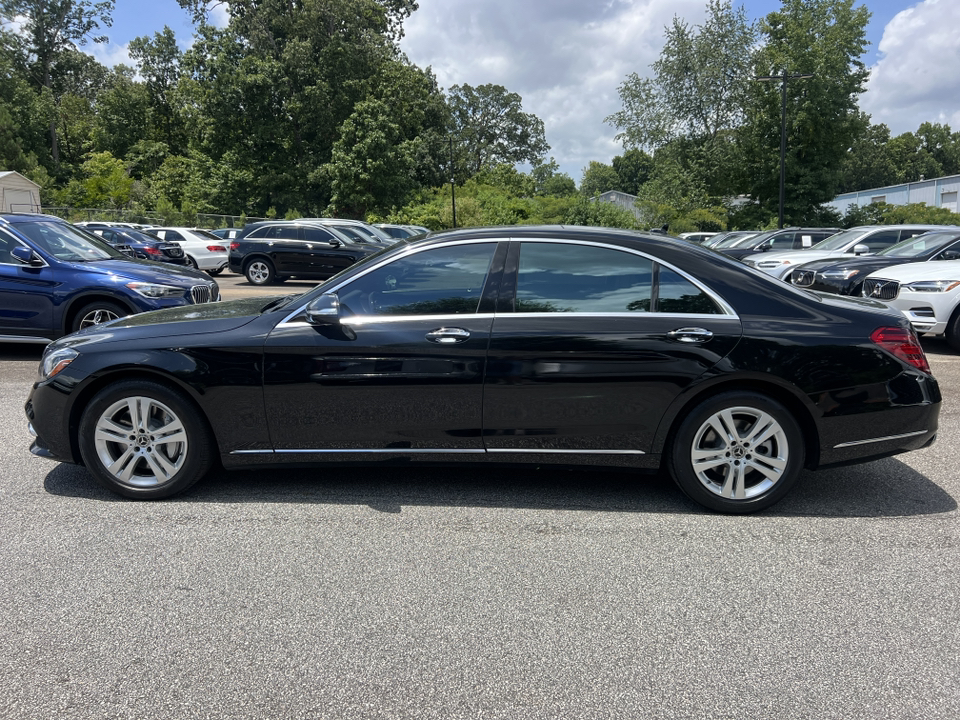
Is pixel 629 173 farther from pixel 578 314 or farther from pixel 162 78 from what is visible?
pixel 578 314

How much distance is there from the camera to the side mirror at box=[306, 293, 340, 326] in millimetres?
4191

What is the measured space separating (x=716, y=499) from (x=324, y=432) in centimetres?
223

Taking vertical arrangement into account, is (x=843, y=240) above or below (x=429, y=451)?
above

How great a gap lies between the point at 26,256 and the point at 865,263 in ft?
37.4

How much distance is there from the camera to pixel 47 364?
4449mm

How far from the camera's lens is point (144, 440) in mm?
4359

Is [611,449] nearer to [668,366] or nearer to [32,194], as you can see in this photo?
[668,366]

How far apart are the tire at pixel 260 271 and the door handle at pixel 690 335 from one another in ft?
59.9

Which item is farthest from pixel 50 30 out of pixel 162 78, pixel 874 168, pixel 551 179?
pixel 874 168

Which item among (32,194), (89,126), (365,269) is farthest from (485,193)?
(365,269)

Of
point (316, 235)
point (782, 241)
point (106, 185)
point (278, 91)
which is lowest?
point (782, 241)

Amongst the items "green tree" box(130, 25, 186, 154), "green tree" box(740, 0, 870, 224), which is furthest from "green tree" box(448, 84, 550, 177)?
"green tree" box(740, 0, 870, 224)

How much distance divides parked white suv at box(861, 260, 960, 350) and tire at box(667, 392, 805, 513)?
20.1 feet

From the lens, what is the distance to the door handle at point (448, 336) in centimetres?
420
